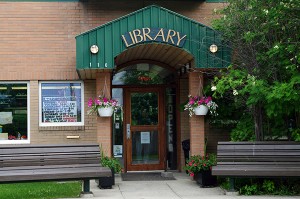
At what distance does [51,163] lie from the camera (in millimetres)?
9320

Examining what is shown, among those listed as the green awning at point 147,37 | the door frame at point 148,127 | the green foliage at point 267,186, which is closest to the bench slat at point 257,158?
the green foliage at point 267,186

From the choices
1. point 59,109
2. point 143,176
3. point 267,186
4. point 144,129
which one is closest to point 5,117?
point 59,109

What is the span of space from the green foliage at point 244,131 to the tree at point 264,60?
0.32m

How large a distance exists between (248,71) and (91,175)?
3.83 m

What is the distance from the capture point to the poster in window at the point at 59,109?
1264 cm

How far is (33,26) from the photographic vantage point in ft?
41.1

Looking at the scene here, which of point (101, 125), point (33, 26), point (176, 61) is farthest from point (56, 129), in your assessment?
point (176, 61)

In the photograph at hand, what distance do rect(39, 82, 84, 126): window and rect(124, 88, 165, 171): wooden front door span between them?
1.33 metres

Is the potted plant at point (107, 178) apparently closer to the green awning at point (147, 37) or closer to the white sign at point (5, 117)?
the green awning at point (147, 37)

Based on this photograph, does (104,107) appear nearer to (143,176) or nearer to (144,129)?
(143,176)

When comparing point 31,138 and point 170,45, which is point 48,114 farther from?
point 170,45

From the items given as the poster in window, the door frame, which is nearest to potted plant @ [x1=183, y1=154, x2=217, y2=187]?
the door frame

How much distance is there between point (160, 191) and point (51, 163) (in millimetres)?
2283

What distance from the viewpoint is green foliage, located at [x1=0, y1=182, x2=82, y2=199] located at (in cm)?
942
